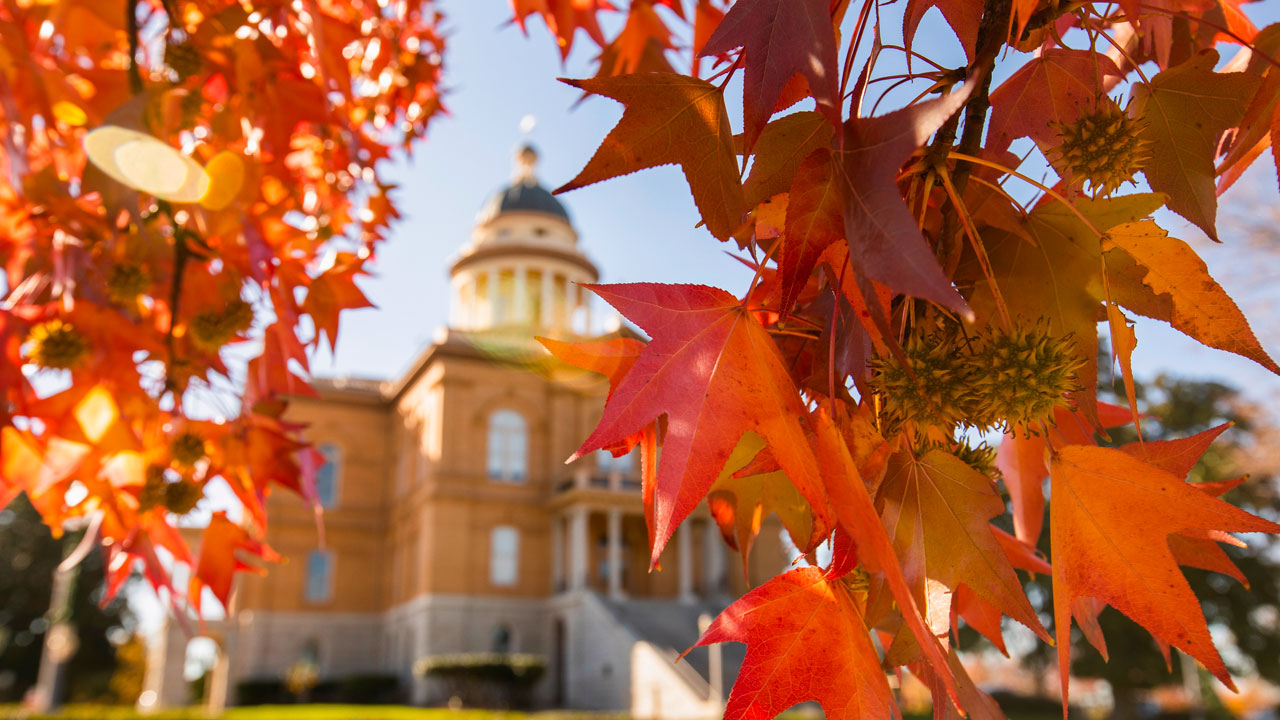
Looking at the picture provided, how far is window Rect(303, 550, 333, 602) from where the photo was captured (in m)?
26.8

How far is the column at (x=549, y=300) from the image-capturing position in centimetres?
2781

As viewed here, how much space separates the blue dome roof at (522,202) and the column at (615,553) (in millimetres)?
11243

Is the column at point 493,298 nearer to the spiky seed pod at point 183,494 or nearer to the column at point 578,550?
the column at point 578,550

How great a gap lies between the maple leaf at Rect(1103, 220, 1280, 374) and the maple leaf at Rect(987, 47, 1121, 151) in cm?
16

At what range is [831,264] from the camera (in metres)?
0.72

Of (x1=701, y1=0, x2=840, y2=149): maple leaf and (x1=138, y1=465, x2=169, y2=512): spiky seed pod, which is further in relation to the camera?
(x1=138, y1=465, x2=169, y2=512): spiky seed pod

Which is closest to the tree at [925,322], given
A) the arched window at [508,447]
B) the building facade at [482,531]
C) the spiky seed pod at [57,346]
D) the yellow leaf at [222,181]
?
the yellow leaf at [222,181]

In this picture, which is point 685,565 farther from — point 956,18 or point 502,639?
point 956,18

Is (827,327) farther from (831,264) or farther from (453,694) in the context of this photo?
(453,694)

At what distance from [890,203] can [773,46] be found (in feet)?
0.67

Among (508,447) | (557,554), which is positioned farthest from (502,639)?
(508,447)

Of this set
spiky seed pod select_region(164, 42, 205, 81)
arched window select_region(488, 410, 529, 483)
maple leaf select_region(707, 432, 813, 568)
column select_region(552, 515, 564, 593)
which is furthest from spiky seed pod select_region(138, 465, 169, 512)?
arched window select_region(488, 410, 529, 483)

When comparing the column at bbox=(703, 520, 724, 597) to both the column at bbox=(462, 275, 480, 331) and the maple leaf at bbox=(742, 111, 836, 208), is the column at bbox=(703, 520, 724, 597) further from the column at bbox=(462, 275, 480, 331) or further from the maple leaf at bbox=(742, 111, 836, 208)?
the maple leaf at bbox=(742, 111, 836, 208)

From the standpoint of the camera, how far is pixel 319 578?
2702 centimetres
